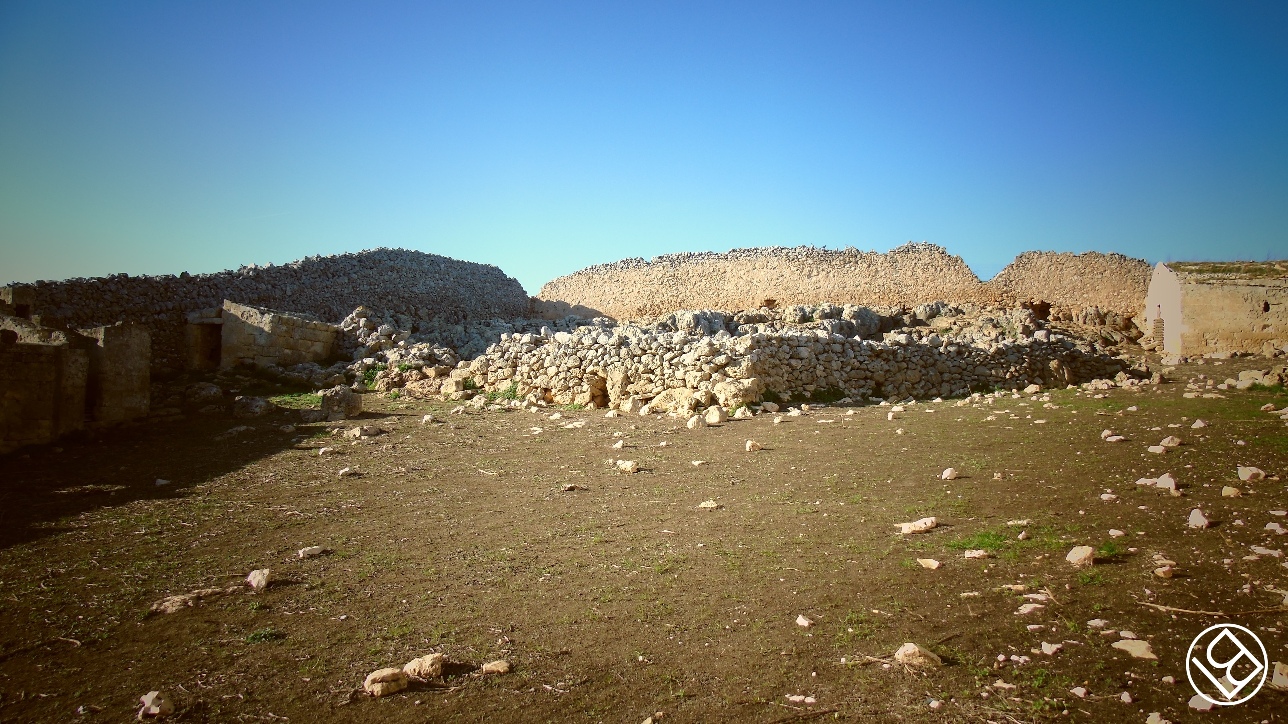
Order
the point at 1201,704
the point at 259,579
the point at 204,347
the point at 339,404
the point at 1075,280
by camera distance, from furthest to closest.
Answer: the point at 1075,280, the point at 204,347, the point at 339,404, the point at 259,579, the point at 1201,704

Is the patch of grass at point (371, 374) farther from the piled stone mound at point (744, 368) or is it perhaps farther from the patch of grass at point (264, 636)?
the patch of grass at point (264, 636)

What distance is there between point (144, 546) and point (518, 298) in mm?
27401

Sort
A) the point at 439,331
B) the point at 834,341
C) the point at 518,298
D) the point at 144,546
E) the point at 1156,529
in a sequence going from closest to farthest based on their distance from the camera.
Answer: the point at 1156,529, the point at 144,546, the point at 834,341, the point at 439,331, the point at 518,298

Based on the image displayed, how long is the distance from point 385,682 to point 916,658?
2.34 metres

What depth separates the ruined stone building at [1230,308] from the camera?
1324cm

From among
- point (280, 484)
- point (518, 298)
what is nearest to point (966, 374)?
point (280, 484)

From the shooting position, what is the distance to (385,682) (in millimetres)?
3066

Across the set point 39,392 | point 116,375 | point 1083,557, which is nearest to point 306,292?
point 116,375

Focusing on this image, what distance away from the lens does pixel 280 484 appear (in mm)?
7004

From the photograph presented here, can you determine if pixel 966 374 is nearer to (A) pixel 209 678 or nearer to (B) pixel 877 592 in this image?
(B) pixel 877 592

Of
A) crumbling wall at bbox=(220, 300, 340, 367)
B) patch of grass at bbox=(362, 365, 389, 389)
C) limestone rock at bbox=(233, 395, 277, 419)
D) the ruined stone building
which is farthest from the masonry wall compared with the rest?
the ruined stone building

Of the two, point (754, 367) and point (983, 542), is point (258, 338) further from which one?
point (983, 542)

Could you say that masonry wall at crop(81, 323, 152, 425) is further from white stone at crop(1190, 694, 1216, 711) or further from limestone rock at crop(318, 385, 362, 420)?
white stone at crop(1190, 694, 1216, 711)

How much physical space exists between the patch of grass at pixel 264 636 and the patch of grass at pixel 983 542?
3936 mm
